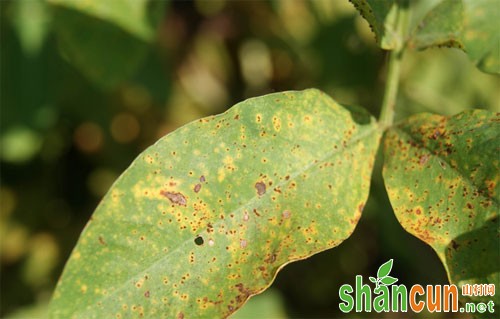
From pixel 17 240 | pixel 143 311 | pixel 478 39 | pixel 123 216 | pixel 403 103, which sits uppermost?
pixel 478 39

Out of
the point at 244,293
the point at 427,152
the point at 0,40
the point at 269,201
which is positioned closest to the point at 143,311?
the point at 244,293

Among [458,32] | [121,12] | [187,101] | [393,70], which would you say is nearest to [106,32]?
[121,12]

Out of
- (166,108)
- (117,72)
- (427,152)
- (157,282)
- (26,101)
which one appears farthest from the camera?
(166,108)

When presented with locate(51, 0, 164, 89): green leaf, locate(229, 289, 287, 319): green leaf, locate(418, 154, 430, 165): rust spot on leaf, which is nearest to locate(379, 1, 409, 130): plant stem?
locate(418, 154, 430, 165): rust spot on leaf

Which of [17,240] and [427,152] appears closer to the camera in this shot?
[427,152]

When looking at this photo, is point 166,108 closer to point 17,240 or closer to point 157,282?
point 17,240

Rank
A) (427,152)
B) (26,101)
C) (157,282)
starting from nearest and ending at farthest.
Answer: (157,282) → (427,152) → (26,101)

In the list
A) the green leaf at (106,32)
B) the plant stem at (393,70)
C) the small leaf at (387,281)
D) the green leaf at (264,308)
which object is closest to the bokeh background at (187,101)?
the green leaf at (264,308)
